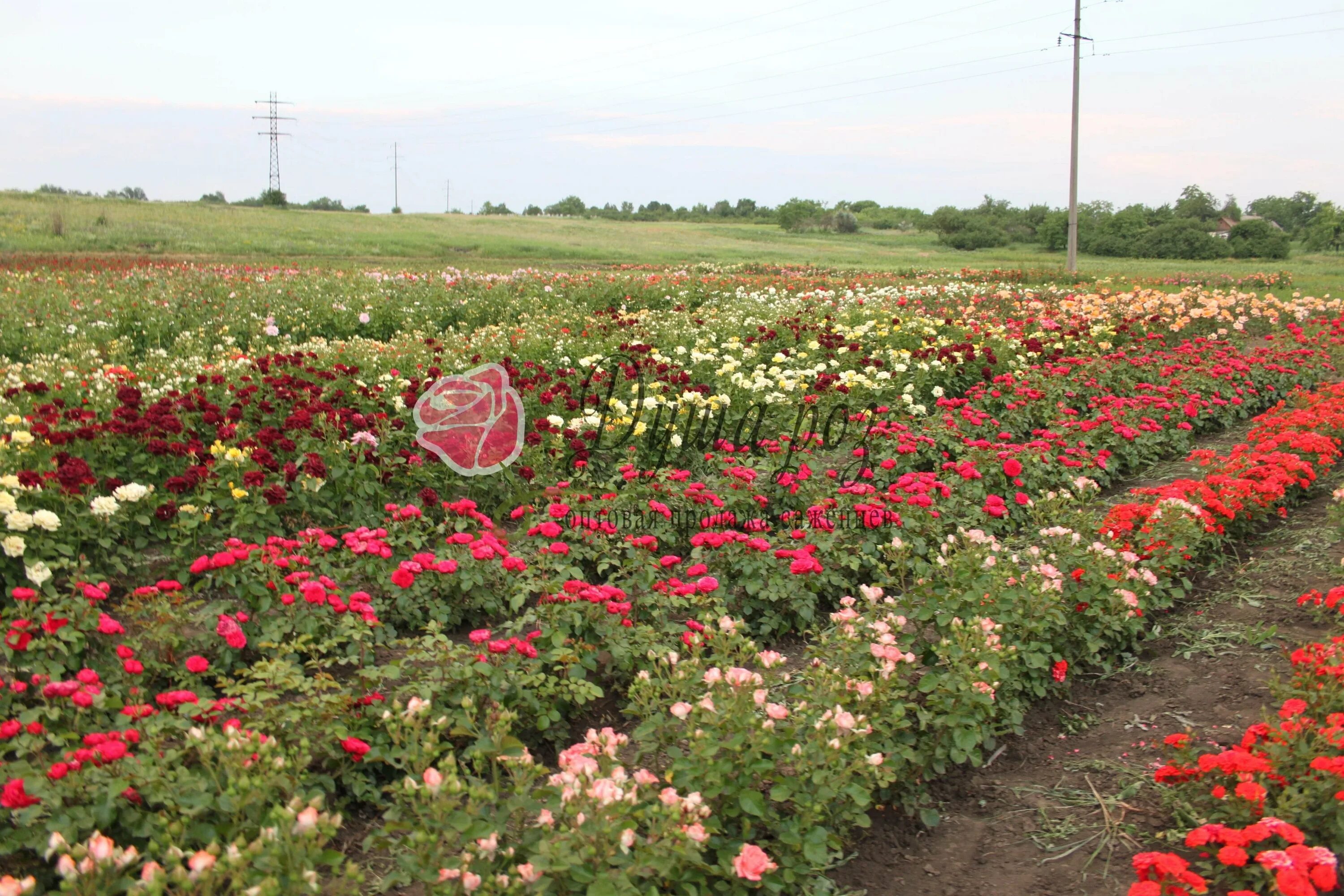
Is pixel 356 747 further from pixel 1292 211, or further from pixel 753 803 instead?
pixel 1292 211

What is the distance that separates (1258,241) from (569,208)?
5026 cm

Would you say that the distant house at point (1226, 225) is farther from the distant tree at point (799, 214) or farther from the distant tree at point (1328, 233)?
the distant tree at point (799, 214)

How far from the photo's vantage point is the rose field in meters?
→ 2.46

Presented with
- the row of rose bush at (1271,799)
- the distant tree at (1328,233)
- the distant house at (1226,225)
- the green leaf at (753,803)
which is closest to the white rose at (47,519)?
the green leaf at (753,803)

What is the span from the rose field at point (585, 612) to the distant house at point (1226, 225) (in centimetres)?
4237

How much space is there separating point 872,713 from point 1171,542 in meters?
2.51

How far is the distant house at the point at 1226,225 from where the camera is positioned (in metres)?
44.0

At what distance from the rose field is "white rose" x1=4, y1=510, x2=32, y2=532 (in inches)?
0.9

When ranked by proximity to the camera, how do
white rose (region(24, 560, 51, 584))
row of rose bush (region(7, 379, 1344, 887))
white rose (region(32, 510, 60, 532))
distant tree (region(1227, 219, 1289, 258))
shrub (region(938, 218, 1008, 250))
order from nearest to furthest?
1. row of rose bush (region(7, 379, 1344, 887))
2. white rose (region(24, 560, 51, 584))
3. white rose (region(32, 510, 60, 532))
4. distant tree (region(1227, 219, 1289, 258))
5. shrub (region(938, 218, 1008, 250))

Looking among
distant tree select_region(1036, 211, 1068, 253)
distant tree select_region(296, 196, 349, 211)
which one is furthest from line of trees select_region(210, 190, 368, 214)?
distant tree select_region(1036, 211, 1068, 253)

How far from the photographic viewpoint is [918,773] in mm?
3229

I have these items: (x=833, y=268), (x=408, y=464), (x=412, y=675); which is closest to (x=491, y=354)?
(x=408, y=464)

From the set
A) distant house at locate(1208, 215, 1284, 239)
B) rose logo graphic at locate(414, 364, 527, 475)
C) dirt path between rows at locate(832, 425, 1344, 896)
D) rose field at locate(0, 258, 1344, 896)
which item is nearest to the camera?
rose field at locate(0, 258, 1344, 896)

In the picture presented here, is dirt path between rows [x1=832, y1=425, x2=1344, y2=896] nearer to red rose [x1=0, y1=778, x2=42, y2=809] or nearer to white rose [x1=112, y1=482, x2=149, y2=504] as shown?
red rose [x1=0, y1=778, x2=42, y2=809]
